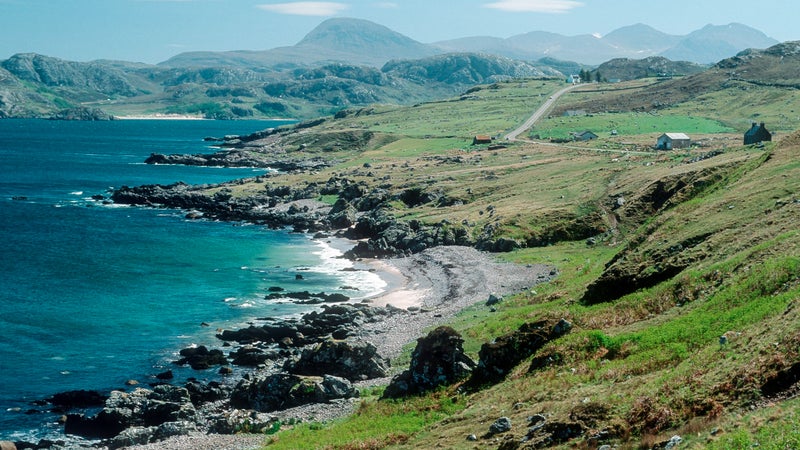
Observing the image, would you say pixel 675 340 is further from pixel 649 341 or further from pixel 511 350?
pixel 511 350

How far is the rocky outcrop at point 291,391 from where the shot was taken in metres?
45.0

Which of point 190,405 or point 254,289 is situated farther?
point 254,289

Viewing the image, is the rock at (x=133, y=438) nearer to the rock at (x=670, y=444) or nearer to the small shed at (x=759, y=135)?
the rock at (x=670, y=444)

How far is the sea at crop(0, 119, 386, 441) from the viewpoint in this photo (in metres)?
58.4

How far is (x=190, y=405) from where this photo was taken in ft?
159

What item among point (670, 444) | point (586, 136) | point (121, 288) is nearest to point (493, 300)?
point (670, 444)

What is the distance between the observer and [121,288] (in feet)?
285

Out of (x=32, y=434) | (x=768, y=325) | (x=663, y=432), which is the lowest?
(x=32, y=434)

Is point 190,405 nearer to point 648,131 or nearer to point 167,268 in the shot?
point 167,268

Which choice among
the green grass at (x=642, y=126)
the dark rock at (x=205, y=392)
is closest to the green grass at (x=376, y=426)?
the dark rock at (x=205, y=392)

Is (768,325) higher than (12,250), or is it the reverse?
(768,325)

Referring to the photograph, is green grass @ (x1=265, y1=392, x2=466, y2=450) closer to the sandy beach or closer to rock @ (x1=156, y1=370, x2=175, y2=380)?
the sandy beach

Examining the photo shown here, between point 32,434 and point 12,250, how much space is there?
6790 cm

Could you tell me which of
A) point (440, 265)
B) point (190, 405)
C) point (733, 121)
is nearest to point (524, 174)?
point (440, 265)
